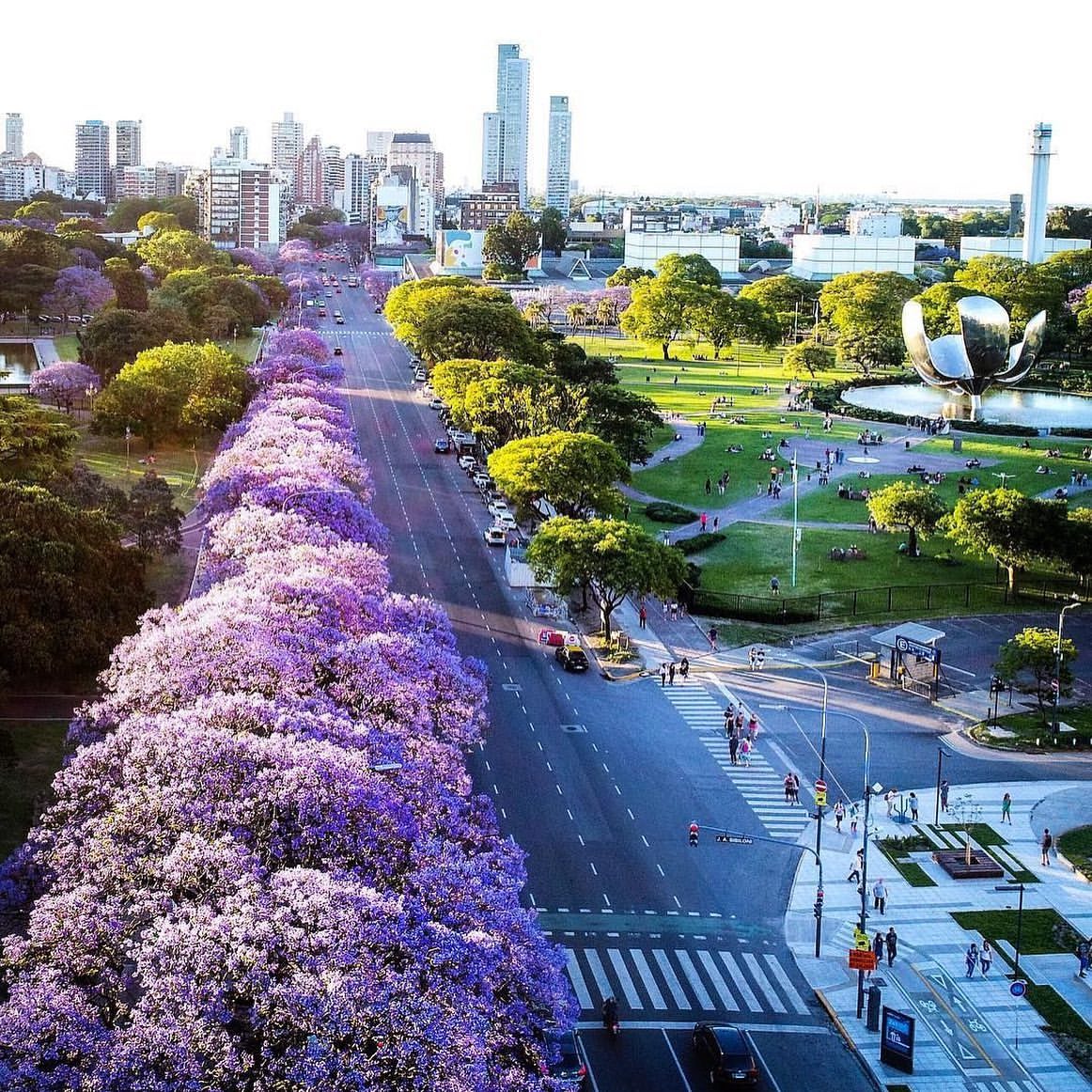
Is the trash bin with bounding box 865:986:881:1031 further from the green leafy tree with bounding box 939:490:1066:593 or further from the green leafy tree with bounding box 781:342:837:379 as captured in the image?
the green leafy tree with bounding box 781:342:837:379

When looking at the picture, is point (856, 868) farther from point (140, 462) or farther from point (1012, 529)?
point (140, 462)

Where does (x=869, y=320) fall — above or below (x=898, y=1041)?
above

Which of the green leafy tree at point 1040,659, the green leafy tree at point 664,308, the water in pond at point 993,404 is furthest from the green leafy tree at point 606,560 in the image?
the green leafy tree at point 664,308

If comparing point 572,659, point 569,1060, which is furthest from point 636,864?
point 572,659

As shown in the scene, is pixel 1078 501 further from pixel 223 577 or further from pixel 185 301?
pixel 185 301

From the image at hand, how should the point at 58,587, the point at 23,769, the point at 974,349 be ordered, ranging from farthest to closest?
the point at 974,349
the point at 58,587
the point at 23,769

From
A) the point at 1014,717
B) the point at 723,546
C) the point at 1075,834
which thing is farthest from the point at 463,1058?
the point at 723,546
